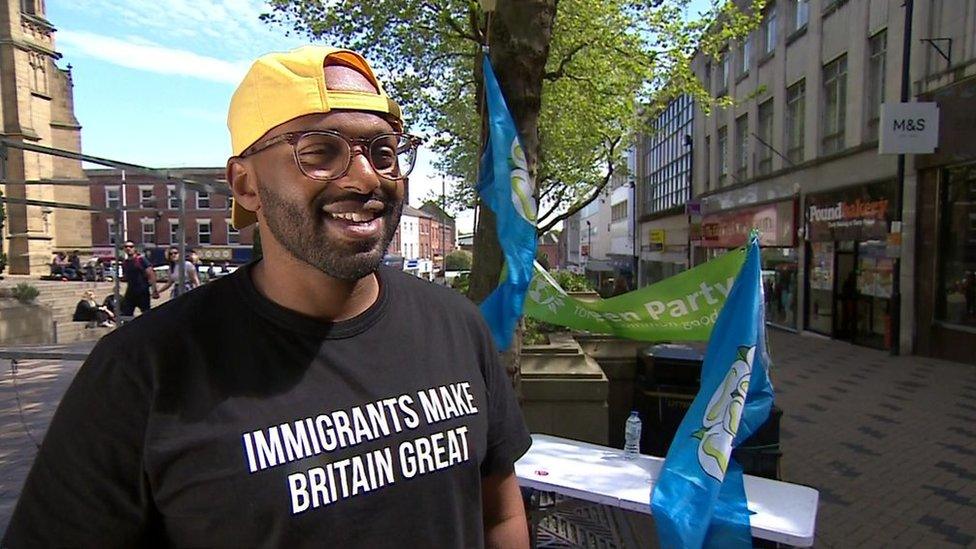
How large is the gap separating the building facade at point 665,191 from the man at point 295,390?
2792cm

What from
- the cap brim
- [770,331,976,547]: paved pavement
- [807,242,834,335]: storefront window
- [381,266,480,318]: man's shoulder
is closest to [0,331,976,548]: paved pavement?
[770,331,976,547]: paved pavement

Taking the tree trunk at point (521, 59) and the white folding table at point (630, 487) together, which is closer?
the white folding table at point (630, 487)

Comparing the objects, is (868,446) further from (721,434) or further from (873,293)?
(873,293)

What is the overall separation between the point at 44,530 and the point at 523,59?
3725mm

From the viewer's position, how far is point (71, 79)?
36.5 meters

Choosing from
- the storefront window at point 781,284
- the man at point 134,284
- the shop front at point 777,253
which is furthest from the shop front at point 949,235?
the man at point 134,284

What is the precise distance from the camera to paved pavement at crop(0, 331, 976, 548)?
4812 millimetres

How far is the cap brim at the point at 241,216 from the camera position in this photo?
154cm

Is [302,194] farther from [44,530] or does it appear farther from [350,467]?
[44,530]

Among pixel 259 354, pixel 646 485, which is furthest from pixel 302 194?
pixel 646 485

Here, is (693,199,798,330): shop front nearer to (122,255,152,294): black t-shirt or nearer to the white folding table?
(122,255,152,294): black t-shirt

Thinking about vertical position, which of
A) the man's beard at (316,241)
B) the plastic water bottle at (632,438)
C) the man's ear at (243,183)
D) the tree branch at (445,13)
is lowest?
the plastic water bottle at (632,438)

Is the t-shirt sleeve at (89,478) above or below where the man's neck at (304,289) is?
below

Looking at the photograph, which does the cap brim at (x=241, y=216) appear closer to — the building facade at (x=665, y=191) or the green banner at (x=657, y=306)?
the green banner at (x=657, y=306)
